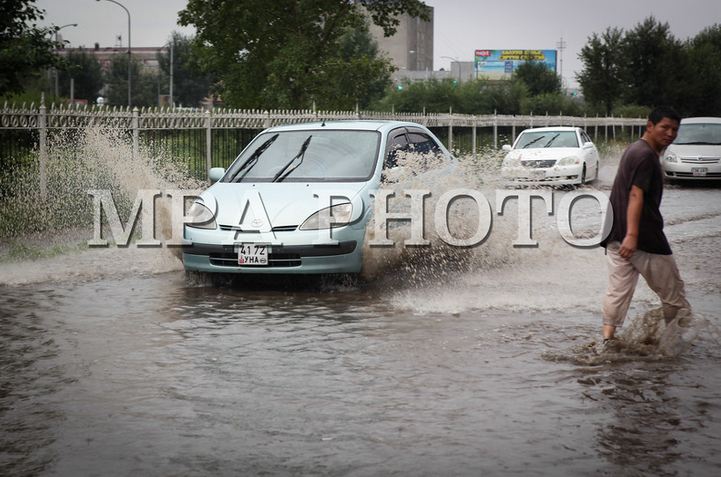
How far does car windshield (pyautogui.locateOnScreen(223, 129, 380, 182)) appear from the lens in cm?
1180

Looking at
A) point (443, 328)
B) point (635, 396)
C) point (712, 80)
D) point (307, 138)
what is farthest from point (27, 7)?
point (712, 80)

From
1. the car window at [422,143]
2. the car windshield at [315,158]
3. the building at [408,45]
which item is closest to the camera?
the car windshield at [315,158]

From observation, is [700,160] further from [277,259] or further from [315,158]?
[277,259]

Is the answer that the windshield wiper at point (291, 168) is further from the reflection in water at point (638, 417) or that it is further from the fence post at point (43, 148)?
the fence post at point (43, 148)

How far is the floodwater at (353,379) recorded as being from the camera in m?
5.21

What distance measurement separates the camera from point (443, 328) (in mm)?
8766

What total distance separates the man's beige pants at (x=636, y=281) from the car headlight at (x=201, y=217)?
4573 millimetres

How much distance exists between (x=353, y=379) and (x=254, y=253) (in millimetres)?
3889

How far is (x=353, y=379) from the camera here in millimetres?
6895

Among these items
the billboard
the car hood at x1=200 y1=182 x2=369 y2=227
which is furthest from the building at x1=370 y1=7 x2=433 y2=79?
the car hood at x1=200 y1=182 x2=369 y2=227

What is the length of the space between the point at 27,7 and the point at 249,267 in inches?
396

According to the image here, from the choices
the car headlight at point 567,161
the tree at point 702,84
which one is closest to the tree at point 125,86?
the tree at point 702,84

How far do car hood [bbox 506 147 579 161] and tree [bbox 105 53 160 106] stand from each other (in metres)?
104

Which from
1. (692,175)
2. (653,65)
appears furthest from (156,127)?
(653,65)
